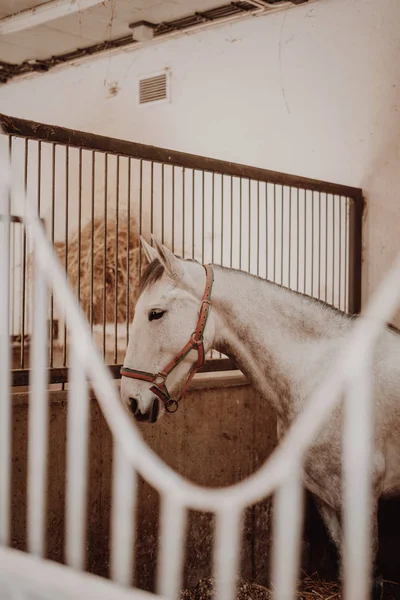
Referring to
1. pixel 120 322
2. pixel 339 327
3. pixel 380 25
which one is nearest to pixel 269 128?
pixel 380 25

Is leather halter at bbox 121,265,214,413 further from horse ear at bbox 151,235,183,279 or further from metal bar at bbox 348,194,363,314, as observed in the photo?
metal bar at bbox 348,194,363,314

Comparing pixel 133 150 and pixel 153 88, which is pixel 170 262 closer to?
pixel 133 150

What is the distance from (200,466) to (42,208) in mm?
3796

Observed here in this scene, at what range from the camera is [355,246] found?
3926 mm

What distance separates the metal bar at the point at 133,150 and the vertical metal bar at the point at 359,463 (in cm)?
116

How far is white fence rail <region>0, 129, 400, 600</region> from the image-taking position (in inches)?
52.7

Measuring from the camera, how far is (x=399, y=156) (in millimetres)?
3863

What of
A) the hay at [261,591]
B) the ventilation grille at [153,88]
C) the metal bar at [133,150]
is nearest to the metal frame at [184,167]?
the metal bar at [133,150]

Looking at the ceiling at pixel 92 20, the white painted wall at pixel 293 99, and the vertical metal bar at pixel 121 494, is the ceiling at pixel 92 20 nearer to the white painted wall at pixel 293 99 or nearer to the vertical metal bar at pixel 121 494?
the white painted wall at pixel 293 99

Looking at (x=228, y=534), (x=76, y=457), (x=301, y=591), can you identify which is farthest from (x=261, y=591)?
(x=76, y=457)

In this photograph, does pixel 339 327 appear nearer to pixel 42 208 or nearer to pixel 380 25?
pixel 380 25

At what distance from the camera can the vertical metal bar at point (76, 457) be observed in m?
1.49

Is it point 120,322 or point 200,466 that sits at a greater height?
point 120,322

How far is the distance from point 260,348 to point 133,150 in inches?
39.0
